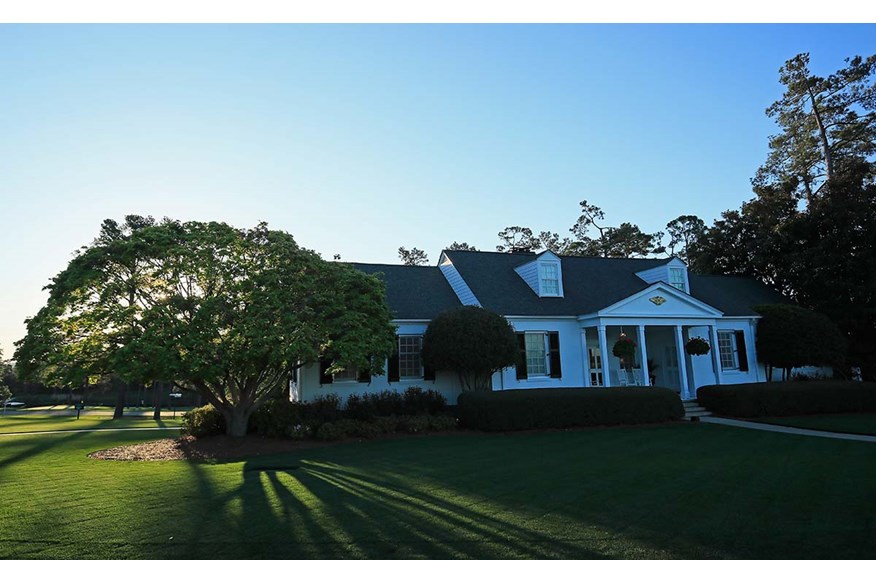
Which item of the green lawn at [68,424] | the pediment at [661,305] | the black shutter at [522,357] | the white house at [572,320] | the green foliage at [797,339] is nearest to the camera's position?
the white house at [572,320]

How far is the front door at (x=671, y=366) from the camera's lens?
79.3ft

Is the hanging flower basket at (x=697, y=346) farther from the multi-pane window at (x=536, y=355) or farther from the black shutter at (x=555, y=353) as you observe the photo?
the multi-pane window at (x=536, y=355)

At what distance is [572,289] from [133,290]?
16767mm

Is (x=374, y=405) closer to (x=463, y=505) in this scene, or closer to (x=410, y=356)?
(x=410, y=356)

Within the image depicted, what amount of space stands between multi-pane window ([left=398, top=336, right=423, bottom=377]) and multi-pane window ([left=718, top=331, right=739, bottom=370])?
1338 cm

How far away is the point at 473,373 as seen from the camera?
19.8 metres

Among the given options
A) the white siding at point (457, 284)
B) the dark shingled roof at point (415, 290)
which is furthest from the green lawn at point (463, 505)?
the white siding at point (457, 284)

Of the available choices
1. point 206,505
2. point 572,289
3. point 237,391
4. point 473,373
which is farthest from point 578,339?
point 206,505

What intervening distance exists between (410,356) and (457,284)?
446 centimetres

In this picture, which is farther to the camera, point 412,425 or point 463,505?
point 412,425

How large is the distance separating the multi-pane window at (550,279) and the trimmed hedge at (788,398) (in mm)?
6797

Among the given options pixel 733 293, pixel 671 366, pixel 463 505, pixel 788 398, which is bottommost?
pixel 463 505

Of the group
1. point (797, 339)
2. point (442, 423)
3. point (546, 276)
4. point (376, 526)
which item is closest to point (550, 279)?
point (546, 276)

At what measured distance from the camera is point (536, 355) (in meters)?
21.5
